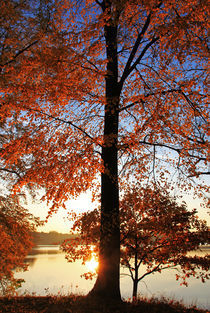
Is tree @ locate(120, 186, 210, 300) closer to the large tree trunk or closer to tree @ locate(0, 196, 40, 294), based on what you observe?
the large tree trunk

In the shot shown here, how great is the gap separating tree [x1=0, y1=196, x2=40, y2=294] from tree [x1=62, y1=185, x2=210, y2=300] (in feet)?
9.07

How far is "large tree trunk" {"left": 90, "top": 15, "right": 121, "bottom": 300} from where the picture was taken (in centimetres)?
862

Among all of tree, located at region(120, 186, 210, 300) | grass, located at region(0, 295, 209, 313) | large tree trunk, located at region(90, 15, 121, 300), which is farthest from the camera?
tree, located at region(120, 186, 210, 300)

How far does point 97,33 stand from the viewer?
960 centimetres

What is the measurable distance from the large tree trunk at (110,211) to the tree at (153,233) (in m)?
2.31

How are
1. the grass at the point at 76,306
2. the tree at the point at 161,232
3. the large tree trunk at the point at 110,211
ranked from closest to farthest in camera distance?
the grass at the point at 76,306
the large tree trunk at the point at 110,211
the tree at the point at 161,232

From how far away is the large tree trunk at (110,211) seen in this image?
862cm

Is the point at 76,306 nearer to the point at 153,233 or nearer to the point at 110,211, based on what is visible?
the point at 110,211

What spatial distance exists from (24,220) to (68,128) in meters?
6.63

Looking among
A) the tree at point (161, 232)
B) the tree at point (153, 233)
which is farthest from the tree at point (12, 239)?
the tree at point (161, 232)

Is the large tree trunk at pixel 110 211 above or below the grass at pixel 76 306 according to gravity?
above

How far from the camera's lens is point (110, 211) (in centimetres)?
914

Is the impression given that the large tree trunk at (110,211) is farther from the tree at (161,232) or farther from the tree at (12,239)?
the tree at (12,239)

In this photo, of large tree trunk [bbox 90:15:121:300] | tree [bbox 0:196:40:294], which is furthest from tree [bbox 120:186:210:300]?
tree [bbox 0:196:40:294]
